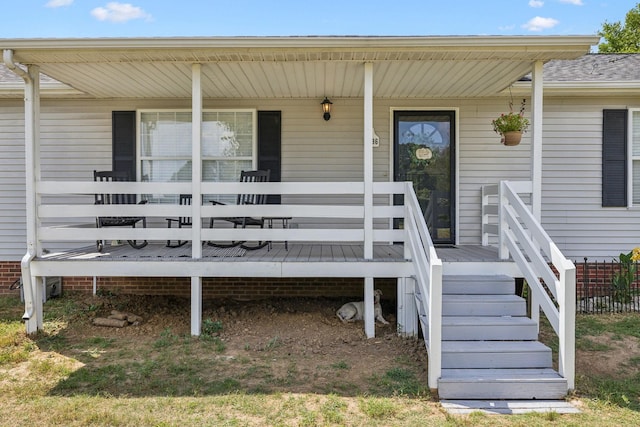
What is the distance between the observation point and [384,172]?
6012mm

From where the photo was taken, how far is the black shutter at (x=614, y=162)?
5922mm

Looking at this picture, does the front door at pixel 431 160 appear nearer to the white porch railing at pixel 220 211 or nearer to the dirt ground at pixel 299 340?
the dirt ground at pixel 299 340

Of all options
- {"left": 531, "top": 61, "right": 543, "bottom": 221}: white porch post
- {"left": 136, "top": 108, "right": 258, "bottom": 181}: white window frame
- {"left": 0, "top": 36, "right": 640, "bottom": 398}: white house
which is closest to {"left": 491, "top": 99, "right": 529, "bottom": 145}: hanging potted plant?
{"left": 0, "top": 36, "right": 640, "bottom": 398}: white house

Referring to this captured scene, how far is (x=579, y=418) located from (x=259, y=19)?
16.9m

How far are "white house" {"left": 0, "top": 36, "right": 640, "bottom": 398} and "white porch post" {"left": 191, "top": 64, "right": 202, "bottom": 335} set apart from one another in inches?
0.6

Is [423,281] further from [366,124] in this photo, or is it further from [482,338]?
[366,124]

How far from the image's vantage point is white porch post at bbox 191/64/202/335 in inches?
172

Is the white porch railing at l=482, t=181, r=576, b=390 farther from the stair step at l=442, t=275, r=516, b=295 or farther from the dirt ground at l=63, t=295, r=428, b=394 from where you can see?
the dirt ground at l=63, t=295, r=428, b=394

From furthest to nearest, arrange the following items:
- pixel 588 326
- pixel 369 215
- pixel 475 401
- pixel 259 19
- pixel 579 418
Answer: pixel 259 19 → pixel 588 326 → pixel 369 215 → pixel 475 401 → pixel 579 418

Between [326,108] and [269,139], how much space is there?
88 centimetres

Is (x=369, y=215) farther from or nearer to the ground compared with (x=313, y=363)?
farther from the ground

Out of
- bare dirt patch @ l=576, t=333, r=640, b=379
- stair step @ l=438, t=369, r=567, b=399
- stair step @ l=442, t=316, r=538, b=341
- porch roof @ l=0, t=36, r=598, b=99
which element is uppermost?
porch roof @ l=0, t=36, r=598, b=99

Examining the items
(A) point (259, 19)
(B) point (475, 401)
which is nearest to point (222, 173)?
(B) point (475, 401)

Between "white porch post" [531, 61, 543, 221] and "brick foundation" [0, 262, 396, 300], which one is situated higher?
"white porch post" [531, 61, 543, 221]
